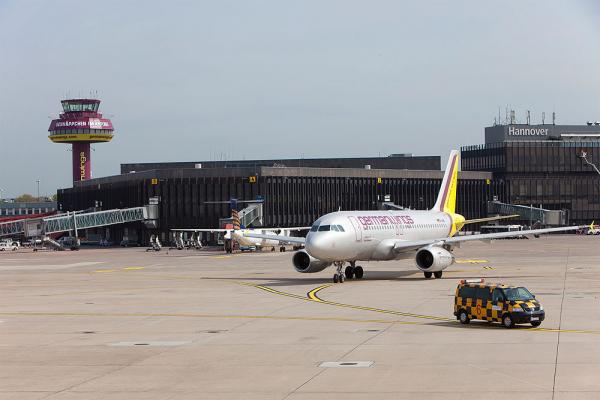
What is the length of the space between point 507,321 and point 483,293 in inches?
69.6

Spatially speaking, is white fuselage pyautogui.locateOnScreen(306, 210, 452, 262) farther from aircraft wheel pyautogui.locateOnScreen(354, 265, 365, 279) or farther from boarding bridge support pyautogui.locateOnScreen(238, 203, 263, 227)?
boarding bridge support pyautogui.locateOnScreen(238, 203, 263, 227)

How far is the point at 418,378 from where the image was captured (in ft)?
90.5

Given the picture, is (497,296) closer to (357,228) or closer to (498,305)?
(498,305)

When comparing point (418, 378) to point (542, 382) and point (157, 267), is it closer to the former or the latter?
point (542, 382)

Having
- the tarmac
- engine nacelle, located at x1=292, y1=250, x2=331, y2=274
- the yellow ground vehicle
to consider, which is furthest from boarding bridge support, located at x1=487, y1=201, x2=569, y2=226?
the yellow ground vehicle

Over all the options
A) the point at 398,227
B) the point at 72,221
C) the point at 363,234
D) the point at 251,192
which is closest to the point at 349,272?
the point at 363,234

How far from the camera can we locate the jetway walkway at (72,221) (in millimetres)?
155500

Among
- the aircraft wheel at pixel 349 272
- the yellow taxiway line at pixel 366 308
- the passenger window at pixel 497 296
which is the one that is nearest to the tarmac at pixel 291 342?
the yellow taxiway line at pixel 366 308

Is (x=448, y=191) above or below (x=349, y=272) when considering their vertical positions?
above

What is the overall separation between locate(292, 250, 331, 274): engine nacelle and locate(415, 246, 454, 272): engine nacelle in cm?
653

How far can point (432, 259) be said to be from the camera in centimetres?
6612

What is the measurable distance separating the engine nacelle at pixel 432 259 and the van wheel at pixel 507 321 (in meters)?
27.3

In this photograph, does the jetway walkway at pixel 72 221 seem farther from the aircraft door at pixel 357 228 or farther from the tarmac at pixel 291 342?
the aircraft door at pixel 357 228

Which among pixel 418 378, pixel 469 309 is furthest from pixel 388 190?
pixel 418 378
